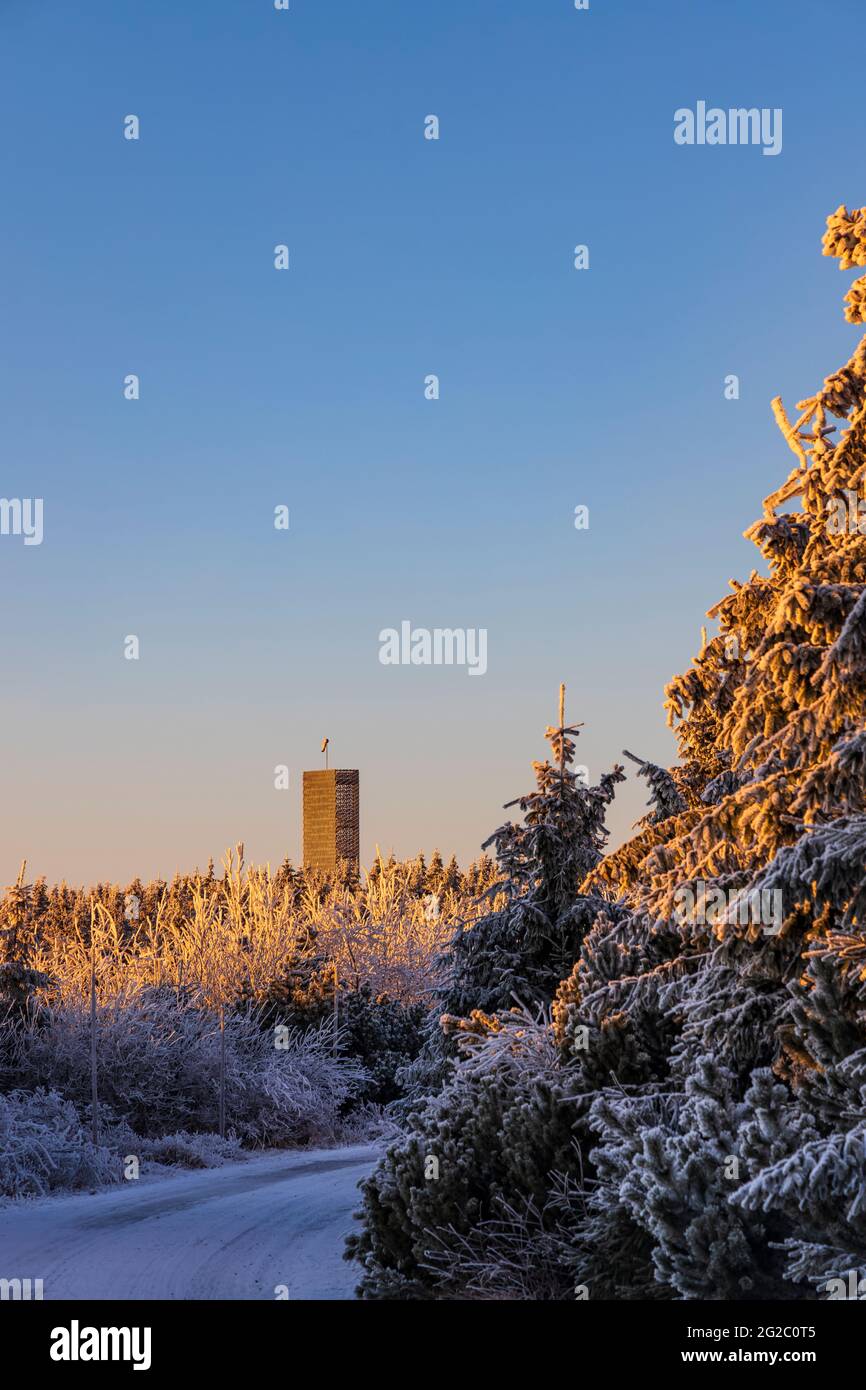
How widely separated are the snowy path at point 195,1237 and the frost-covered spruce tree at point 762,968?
14.8 feet

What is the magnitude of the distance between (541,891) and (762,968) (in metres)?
8.87

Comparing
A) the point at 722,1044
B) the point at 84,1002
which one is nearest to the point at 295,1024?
the point at 84,1002

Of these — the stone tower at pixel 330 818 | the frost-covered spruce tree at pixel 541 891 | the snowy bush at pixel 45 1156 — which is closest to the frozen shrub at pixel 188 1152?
the snowy bush at pixel 45 1156

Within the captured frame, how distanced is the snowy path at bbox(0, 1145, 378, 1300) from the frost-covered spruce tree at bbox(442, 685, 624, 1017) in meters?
4.10

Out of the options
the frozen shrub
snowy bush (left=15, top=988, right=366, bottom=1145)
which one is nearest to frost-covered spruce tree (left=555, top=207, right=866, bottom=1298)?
the frozen shrub

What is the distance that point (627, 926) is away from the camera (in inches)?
568

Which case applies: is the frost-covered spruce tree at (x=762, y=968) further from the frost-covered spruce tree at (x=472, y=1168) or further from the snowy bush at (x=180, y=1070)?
the snowy bush at (x=180, y=1070)

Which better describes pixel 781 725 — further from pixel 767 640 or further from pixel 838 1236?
pixel 838 1236

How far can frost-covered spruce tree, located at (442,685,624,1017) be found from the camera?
67.8ft

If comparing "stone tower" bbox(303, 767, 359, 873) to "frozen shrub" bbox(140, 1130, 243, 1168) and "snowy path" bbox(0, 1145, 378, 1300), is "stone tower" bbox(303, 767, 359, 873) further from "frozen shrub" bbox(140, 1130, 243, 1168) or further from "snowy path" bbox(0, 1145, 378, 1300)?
"snowy path" bbox(0, 1145, 378, 1300)

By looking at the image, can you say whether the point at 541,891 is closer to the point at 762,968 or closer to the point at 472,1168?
the point at 472,1168

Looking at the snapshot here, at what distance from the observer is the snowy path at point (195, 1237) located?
616 inches

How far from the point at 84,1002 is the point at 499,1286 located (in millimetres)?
21040

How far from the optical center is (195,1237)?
18.7 meters
